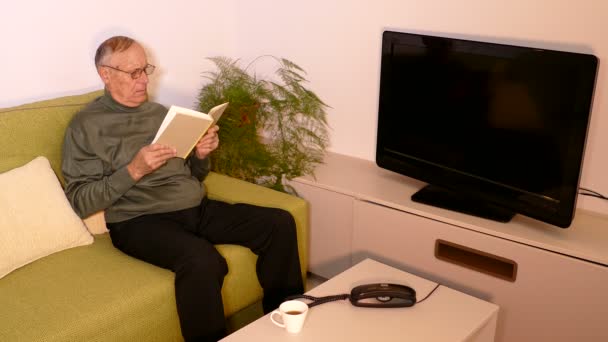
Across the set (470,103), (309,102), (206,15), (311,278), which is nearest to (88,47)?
(206,15)

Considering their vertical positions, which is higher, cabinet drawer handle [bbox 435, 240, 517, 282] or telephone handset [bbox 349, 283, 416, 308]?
telephone handset [bbox 349, 283, 416, 308]

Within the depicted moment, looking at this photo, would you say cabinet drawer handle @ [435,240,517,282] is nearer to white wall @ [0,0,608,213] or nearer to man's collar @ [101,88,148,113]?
white wall @ [0,0,608,213]

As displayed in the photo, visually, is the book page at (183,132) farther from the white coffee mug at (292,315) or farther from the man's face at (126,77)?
the white coffee mug at (292,315)

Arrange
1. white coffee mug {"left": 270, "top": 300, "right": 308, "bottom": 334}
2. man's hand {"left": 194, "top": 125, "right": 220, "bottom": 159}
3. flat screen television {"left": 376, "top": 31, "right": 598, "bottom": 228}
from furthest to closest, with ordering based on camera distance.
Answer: man's hand {"left": 194, "top": 125, "right": 220, "bottom": 159} < flat screen television {"left": 376, "top": 31, "right": 598, "bottom": 228} < white coffee mug {"left": 270, "top": 300, "right": 308, "bottom": 334}

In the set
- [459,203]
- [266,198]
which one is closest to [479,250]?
[459,203]

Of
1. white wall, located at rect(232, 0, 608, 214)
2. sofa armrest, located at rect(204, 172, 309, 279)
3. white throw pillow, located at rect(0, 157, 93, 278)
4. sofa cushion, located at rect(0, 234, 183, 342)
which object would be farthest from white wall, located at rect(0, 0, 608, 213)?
sofa cushion, located at rect(0, 234, 183, 342)

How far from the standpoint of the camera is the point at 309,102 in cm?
301

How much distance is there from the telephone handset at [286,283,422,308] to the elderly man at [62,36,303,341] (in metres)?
0.41

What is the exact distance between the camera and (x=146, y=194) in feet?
7.68

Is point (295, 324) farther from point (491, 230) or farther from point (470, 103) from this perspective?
point (470, 103)

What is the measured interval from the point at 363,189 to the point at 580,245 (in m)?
0.84

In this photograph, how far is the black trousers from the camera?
2.07 meters

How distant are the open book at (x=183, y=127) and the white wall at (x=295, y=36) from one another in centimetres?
74

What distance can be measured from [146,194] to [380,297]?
915mm
